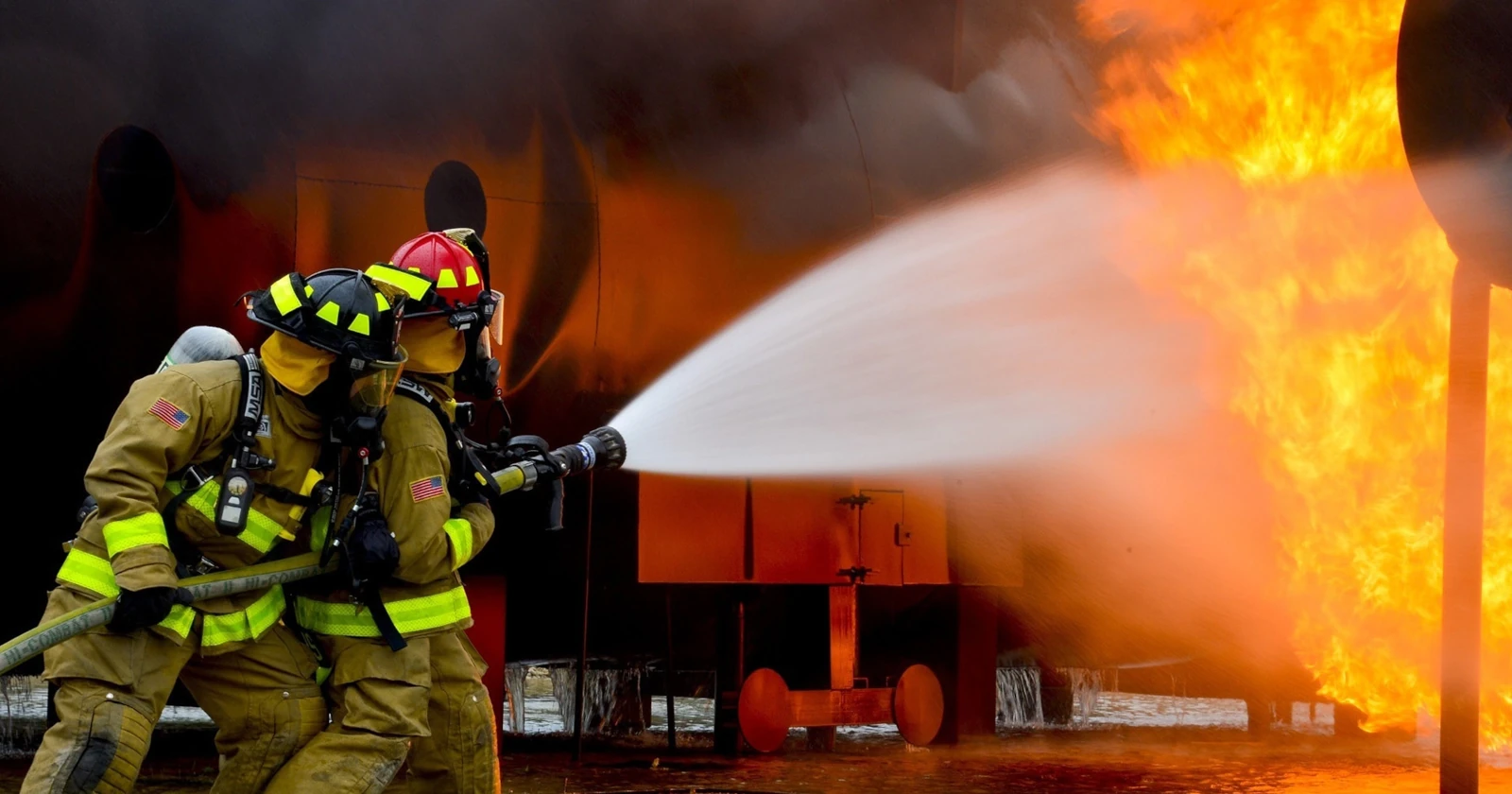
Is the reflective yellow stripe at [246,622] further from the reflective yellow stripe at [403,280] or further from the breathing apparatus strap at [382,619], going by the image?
the reflective yellow stripe at [403,280]

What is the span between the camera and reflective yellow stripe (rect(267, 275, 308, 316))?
4.38 m

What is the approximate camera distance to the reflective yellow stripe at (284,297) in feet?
14.4

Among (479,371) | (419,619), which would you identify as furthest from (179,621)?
(479,371)

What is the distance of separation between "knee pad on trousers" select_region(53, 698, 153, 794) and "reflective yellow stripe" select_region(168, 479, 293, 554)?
53 cm

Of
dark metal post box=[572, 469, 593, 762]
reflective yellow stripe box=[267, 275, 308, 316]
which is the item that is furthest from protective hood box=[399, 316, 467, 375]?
dark metal post box=[572, 469, 593, 762]

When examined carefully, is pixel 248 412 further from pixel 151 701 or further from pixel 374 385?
pixel 151 701

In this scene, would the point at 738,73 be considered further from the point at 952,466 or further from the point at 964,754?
the point at 964,754

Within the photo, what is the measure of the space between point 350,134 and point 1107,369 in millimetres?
4193

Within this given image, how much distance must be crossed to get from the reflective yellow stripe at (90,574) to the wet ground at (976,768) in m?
2.50

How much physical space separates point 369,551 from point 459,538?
37cm

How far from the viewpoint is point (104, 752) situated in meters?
4.03

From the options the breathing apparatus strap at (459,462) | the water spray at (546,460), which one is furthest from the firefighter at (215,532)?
the water spray at (546,460)

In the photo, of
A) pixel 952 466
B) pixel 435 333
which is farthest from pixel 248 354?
pixel 952 466

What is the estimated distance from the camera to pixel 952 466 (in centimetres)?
829
